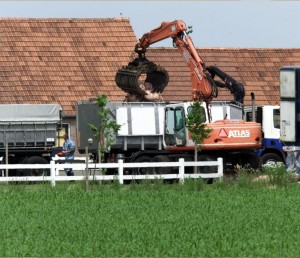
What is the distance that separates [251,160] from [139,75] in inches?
208

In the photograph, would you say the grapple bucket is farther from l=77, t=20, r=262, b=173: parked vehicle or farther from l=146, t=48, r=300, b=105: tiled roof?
l=146, t=48, r=300, b=105: tiled roof

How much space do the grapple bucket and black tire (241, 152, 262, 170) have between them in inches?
173

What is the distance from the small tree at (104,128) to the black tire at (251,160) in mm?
4173

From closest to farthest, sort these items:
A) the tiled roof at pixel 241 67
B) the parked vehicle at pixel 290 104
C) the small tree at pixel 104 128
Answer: the parked vehicle at pixel 290 104, the small tree at pixel 104 128, the tiled roof at pixel 241 67

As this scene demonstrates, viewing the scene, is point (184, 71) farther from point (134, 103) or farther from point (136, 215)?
point (136, 215)

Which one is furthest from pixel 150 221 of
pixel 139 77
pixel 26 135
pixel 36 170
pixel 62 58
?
pixel 62 58

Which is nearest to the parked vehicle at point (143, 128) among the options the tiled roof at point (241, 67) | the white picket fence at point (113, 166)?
the white picket fence at point (113, 166)

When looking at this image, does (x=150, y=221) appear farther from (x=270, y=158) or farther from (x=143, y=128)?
(x=270, y=158)

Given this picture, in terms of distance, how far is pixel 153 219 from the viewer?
87.5 feet

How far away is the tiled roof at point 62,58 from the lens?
185 feet

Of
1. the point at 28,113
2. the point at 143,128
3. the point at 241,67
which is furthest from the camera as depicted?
the point at 241,67

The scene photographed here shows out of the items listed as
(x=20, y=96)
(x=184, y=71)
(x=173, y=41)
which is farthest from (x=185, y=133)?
(x=184, y=71)

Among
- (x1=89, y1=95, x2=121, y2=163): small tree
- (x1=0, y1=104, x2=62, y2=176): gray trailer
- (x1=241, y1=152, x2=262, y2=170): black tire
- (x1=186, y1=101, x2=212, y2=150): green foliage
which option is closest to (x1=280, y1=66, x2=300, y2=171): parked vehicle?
(x1=186, y1=101, x2=212, y2=150): green foliage

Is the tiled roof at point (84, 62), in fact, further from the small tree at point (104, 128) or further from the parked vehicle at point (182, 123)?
the small tree at point (104, 128)
